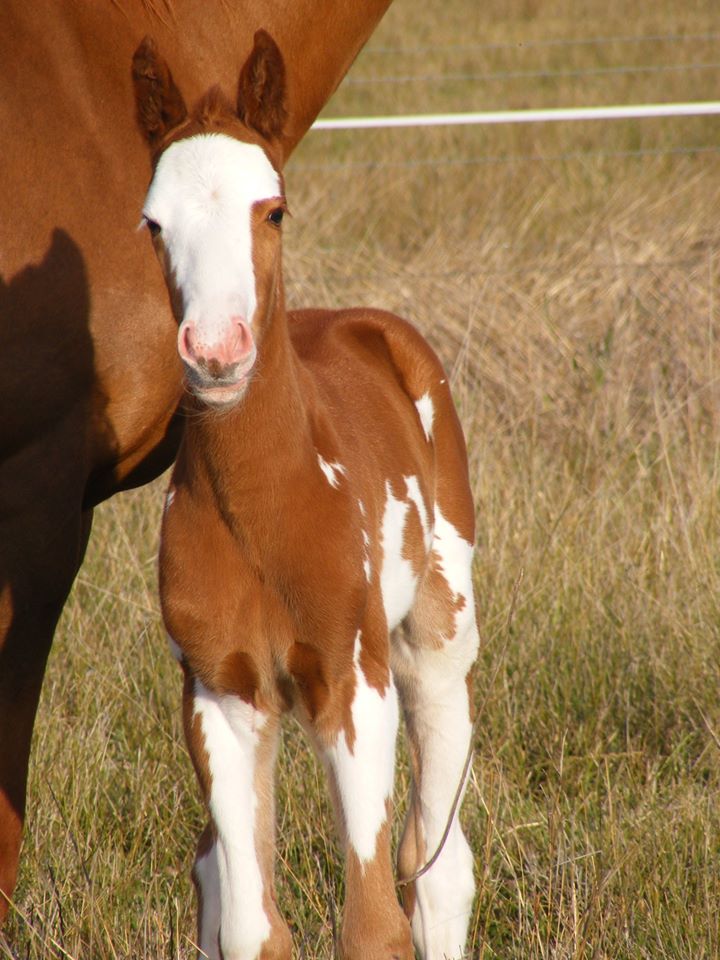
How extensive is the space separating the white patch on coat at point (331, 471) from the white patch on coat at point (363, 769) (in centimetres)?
28

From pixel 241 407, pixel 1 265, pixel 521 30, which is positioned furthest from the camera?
pixel 521 30

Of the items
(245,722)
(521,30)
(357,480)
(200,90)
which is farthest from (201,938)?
(521,30)

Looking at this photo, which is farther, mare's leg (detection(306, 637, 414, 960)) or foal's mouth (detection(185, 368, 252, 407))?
mare's leg (detection(306, 637, 414, 960))

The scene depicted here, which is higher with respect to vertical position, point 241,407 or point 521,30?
point 241,407

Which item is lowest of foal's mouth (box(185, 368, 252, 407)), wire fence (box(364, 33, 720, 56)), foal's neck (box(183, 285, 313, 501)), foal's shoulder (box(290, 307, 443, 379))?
wire fence (box(364, 33, 720, 56))

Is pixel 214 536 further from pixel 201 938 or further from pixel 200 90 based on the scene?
pixel 200 90

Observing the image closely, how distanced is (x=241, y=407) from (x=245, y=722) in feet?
1.83

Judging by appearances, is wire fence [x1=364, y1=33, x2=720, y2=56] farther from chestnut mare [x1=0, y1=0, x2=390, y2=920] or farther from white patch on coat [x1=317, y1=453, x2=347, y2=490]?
white patch on coat [x1=317, y1=453, x2=347, y2=490]

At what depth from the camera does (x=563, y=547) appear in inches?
167

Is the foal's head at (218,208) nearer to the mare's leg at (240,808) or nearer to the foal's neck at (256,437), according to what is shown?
the foal's neck at (256,437)

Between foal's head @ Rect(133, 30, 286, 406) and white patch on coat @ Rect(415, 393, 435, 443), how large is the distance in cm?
88

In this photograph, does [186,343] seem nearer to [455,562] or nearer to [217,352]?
[217,352]

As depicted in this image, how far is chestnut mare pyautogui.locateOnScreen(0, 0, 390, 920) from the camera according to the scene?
257 centimetres

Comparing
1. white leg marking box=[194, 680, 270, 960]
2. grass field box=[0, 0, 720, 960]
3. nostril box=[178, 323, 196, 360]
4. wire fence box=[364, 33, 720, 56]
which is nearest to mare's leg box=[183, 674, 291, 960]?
white leg marking box=[194, 680, 270, 960]
